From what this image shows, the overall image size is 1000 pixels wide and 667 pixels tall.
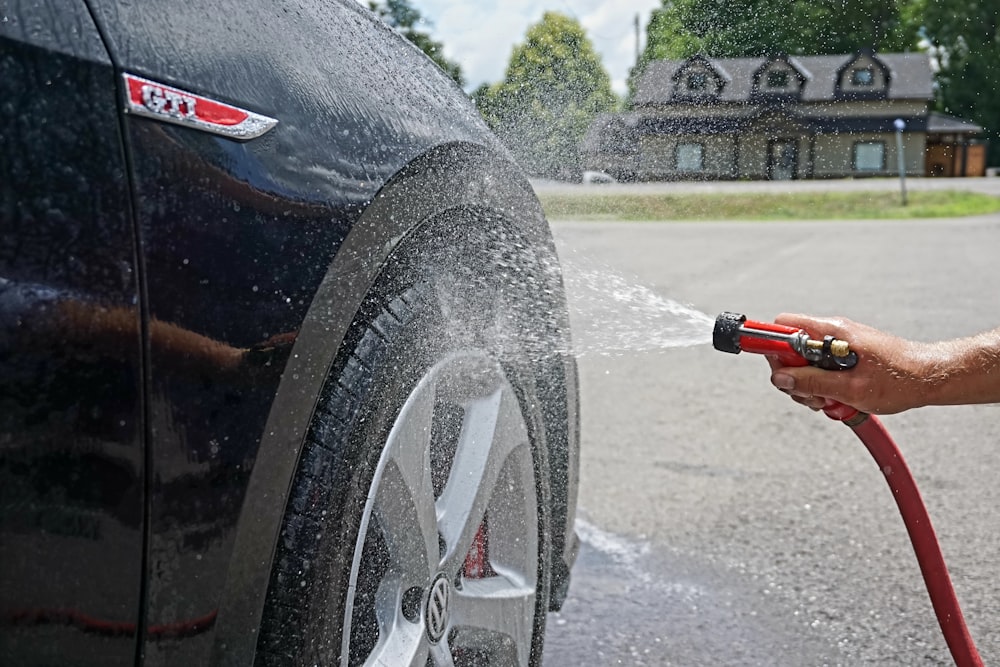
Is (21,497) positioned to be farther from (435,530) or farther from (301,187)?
(435,530)

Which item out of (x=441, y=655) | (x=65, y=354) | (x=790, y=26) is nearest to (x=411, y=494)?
(x=441, y=655)

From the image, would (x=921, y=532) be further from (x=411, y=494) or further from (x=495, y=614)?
(x=411, y=494)

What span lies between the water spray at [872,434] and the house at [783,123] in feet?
3.01

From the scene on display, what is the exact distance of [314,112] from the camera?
1.38m

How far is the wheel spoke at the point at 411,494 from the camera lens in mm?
1472

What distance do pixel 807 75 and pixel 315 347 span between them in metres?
1.79

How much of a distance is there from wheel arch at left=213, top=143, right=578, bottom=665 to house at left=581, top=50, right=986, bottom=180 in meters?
1.07

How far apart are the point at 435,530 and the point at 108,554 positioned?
637 mm

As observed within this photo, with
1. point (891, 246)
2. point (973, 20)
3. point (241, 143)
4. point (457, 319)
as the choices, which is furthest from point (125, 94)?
point (891, 246)

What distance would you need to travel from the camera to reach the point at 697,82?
2695mm

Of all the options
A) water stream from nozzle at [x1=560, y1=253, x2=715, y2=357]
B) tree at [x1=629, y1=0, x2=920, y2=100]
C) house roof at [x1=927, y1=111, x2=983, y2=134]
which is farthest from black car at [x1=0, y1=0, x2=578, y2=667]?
house roof at [x1=927, y1=111, x2=983, y2=134]

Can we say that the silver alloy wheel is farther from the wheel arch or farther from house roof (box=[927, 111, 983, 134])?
house roof (box=[927, 111, 983, 134])

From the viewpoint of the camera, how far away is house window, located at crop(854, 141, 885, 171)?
2646 millimetres

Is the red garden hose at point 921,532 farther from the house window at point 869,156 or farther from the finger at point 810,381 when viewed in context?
the house window at point 869,156
